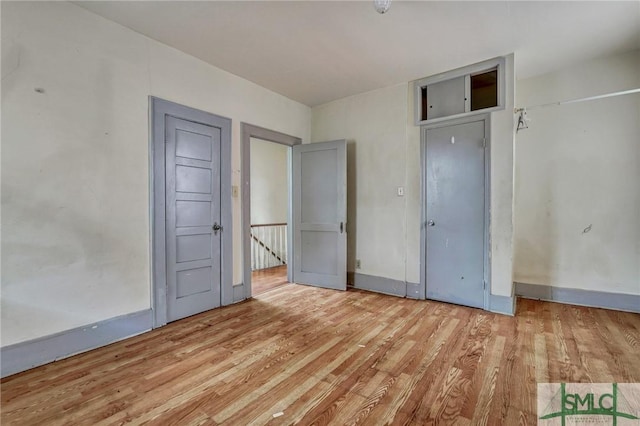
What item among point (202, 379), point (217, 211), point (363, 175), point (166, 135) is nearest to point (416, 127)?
point (363, 175)

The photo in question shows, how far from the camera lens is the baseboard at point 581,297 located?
3.21m

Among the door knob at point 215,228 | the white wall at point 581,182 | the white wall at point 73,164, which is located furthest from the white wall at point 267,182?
the white wall at point 581,182

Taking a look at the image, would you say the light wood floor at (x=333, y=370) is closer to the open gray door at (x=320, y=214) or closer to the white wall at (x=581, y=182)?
the white wall at (x=581, y=182)

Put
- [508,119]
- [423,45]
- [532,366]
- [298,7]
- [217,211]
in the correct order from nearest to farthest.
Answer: [532,366] < [298,7] < [423,45] < [508,119] < [217,211]

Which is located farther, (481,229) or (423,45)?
(481,229)

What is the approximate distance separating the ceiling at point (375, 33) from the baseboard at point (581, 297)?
107 inches

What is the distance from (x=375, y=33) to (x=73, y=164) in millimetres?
2828

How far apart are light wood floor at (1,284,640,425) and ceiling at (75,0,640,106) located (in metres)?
2.79

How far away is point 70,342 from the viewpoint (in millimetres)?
2281

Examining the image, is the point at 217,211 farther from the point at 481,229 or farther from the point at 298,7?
the point at 481,229

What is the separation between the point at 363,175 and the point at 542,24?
240 centimetres

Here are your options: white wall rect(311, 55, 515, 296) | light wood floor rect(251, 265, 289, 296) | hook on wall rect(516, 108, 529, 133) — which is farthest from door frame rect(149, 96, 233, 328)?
hook on wall rect(516, 108, 529, 133)

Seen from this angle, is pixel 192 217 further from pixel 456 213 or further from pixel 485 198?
pixel 485 198

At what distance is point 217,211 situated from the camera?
3.38 m
